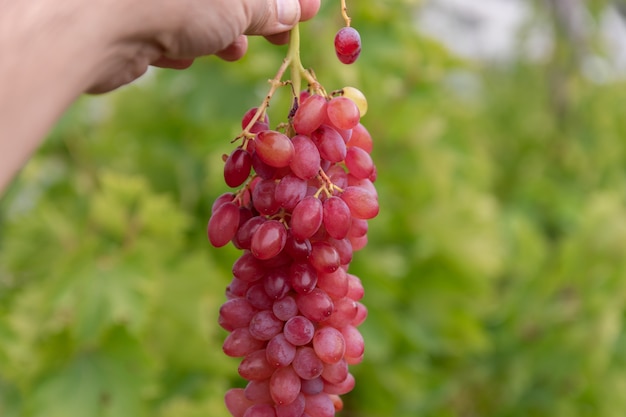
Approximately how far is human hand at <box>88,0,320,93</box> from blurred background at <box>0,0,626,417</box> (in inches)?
26.5

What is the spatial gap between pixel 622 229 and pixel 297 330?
3.73 feet

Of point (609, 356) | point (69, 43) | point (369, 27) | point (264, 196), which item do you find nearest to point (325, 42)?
point (369, 27)

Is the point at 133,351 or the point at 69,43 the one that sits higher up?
the point at 69,43

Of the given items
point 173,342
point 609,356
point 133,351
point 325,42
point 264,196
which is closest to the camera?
point 264,196

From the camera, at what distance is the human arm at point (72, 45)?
1.19 ft

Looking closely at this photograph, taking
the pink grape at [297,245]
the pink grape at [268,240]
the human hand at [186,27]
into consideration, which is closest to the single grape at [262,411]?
the pink grape at [297,245]

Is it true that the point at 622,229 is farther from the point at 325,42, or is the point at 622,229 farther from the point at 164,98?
the point at 164,98

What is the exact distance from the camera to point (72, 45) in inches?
15.2

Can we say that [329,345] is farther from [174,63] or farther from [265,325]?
[174,63]

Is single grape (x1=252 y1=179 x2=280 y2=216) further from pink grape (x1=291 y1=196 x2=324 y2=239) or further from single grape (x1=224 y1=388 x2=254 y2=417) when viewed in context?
single grape (x1=224 y1=388 x2=254 y2=417)

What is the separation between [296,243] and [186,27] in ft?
0.47

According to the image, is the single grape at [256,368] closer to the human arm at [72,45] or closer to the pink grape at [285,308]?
the pink grape at [285,308]

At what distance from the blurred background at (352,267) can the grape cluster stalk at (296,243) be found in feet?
2.04

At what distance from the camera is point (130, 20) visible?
416mm
